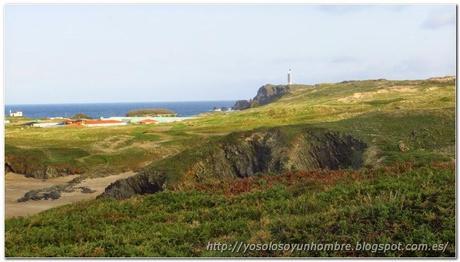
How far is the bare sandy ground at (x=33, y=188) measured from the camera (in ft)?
103

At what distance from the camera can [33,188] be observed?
39.8 m

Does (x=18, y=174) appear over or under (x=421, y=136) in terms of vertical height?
under

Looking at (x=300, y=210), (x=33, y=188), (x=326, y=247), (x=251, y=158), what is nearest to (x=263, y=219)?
(x=300, y=210)

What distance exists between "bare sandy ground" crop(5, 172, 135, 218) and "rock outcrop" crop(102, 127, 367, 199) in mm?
3958

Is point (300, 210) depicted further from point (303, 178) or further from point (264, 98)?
point (264, 98)

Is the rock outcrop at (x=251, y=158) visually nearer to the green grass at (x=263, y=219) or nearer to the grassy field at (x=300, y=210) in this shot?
the grassy field at (x=300, y=210)

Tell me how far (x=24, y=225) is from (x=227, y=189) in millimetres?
8482

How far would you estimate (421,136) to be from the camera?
33938 mm

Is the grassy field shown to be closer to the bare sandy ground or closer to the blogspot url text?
the blogspot url text

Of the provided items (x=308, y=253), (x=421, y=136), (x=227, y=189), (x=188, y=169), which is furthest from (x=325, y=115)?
(x=308, y=253)

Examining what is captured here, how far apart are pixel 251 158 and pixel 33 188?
1726 cm

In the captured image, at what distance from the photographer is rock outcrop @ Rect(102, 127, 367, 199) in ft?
101

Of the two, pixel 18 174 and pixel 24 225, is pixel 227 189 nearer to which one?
pixel 24 225

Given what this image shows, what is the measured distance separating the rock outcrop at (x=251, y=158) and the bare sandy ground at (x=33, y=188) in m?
3.96
